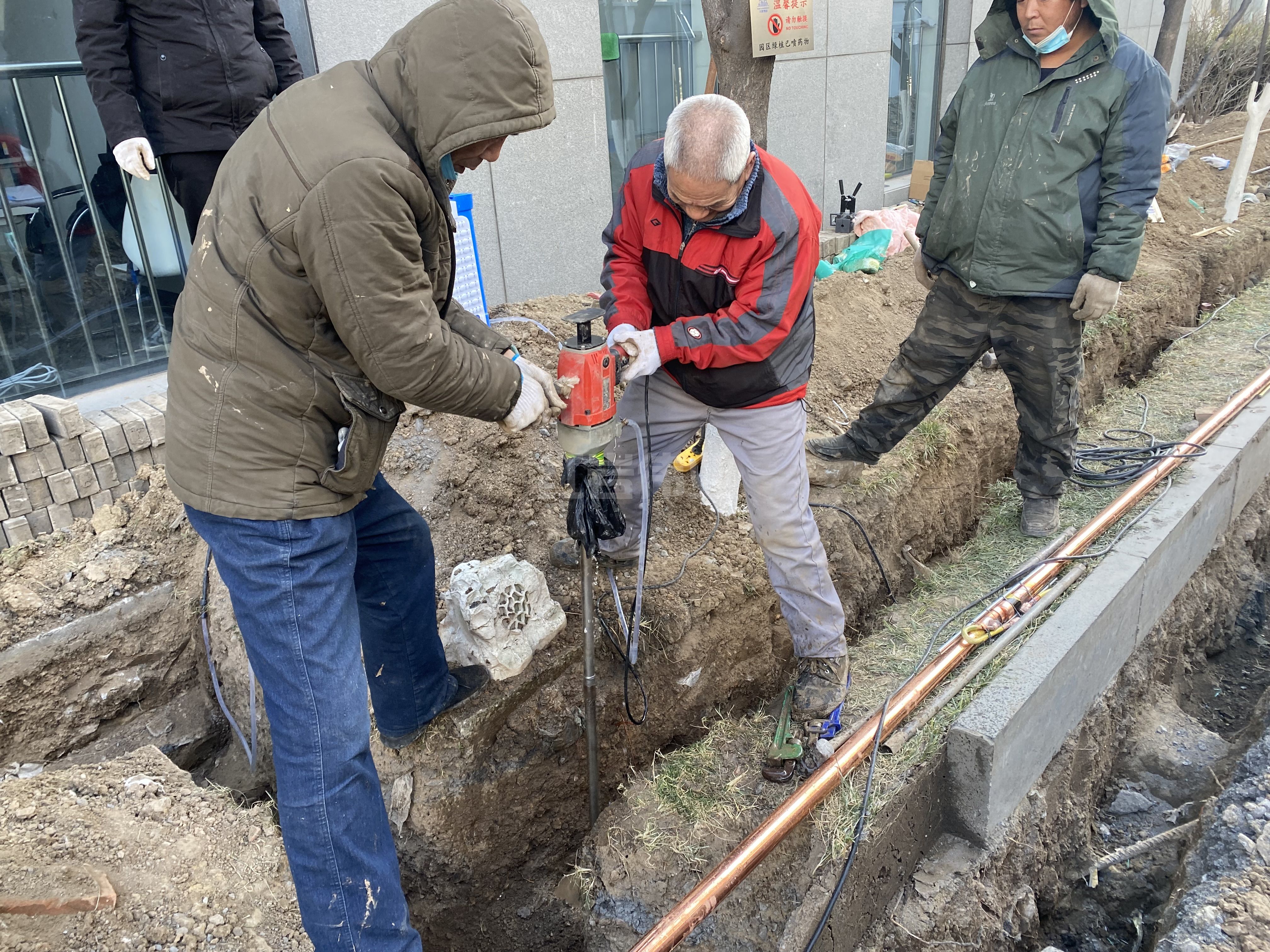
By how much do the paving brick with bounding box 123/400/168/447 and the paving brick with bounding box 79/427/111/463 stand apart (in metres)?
0.18

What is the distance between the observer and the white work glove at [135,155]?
10.9 feet

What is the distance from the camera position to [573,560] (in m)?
3.56

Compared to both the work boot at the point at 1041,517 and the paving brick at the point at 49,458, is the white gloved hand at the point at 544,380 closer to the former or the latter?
the paving brick at the point at 49,458

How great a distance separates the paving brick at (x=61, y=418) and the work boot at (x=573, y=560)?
1907 mm

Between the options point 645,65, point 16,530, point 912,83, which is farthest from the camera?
point 912,83

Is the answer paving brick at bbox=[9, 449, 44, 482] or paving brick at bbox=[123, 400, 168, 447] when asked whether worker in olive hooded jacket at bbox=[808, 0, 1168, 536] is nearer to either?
paving brick at bbox=[123, 400, 168, 447]

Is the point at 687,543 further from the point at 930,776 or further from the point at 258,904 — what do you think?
the point at 258,904

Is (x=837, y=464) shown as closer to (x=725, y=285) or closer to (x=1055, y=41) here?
(x=725, y=285)

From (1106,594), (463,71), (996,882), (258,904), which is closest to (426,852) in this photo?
(258,904)

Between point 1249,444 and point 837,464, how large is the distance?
2.31 m

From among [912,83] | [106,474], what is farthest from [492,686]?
[912,83]

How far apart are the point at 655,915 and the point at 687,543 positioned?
149cm

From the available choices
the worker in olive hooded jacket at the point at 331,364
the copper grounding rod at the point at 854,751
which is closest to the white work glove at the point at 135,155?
the worker in olive hooded jacket at the point at 331,364

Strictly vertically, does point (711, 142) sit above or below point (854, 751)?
above
